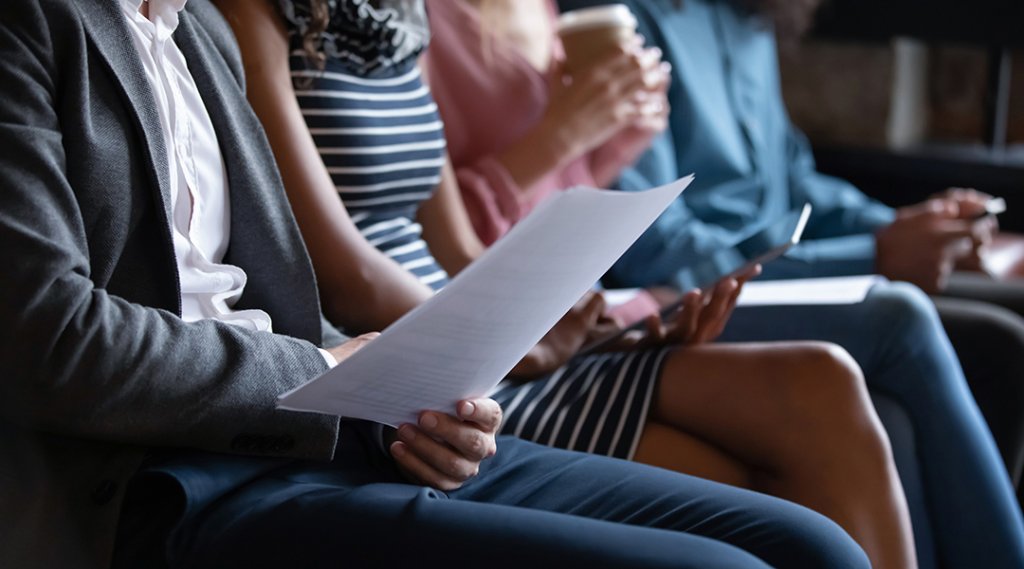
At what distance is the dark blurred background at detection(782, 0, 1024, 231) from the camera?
238cm

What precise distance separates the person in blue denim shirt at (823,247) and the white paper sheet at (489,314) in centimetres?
61

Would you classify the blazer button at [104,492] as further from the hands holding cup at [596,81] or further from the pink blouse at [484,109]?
the hands holding cup at [596,81]

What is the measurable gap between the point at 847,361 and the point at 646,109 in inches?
25.5

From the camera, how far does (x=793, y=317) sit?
1495 mm

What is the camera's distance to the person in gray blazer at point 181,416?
85 cm

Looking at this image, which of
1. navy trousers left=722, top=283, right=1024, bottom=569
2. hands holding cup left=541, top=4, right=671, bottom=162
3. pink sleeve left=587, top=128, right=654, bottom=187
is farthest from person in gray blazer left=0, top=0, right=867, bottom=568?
pink sleeve left=587, top=128, right=654, bottom=187

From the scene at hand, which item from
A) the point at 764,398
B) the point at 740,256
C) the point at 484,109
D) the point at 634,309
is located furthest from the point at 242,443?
the point at 740,256

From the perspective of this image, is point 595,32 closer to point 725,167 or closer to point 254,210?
point 725,167

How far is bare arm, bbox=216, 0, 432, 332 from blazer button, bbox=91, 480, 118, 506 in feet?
1.14

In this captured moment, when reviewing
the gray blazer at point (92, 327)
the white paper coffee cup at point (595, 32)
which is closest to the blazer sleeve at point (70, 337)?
the gray blazer at point (92, 327)

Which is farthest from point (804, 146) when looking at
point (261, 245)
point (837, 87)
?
point (261, 245)

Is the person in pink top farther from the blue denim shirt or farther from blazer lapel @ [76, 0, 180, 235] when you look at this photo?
blazer lapel @ [76, 0, 180, 235]

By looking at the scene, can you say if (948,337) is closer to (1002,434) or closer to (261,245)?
(1002,434)

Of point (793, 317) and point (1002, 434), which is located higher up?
point (793, 317)
